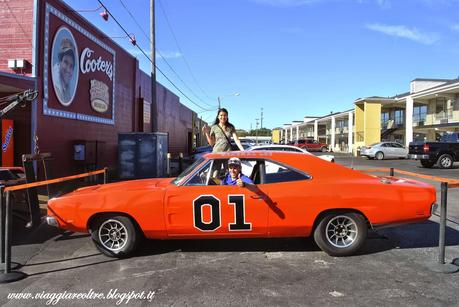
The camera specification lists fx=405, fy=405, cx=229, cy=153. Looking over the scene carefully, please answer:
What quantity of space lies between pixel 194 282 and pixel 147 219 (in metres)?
1.16

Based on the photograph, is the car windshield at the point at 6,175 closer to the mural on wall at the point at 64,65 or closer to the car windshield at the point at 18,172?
the car windshield at the point at 18,172

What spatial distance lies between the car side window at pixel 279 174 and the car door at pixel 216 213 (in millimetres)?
344

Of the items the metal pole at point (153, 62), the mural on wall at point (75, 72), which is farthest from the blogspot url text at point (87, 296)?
the metal pole at point (153, 62)

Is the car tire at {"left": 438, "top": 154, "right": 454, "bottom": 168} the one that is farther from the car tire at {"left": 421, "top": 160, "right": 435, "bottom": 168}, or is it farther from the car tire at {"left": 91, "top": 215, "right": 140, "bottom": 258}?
the car tire at {"left": 91, "top": 215, "right": 140, "bottom": 258}

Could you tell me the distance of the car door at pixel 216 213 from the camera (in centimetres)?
514

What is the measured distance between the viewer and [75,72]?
13.5 m

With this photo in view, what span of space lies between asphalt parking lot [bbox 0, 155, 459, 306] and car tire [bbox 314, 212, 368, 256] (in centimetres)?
14

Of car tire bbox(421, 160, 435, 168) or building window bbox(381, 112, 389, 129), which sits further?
building window bbox(381, 112, 389, 129)

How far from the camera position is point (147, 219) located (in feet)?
17.0

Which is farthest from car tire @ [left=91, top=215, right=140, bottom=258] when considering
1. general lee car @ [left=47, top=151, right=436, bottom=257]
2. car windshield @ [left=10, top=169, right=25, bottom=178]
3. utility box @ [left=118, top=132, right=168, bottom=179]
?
utility box @ [left=118, top=132, right=168, bottom=179]

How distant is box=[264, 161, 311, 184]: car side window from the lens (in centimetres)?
538

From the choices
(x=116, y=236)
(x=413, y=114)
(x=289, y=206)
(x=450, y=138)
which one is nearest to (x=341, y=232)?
(x=289, y=206)

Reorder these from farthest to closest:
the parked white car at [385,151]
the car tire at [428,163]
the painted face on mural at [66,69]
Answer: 1. the parked white car at [385,151]
2. the car tire at [428,163]
3. the painted face on mural at [66,69]

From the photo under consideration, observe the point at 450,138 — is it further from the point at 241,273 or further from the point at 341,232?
the point at 241,273
